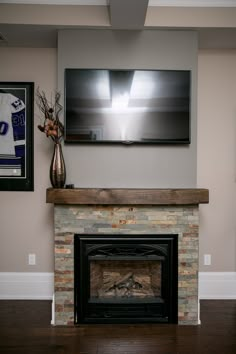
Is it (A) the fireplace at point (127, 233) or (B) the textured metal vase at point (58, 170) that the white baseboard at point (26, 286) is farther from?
(B) the textured metal vase at point (58, 170)

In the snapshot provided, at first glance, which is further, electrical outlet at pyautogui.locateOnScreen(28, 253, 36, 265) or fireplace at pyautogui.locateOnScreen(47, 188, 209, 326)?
electrical outlet at pyautogui.locateOnScreen(28, 253, 36, 265)

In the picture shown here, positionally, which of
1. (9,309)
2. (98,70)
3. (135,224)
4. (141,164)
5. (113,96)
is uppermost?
(98,70)

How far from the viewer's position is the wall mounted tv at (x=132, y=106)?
2.72 meters

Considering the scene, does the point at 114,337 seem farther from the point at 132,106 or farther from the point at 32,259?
the point at 132,106

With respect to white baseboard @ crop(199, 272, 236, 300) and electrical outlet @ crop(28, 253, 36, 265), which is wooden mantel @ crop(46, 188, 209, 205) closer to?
electrical outlet @ crop(28, 253, 36, 265)

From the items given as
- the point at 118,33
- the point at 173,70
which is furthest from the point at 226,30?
the point at 118,33

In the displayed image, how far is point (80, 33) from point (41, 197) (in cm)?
165

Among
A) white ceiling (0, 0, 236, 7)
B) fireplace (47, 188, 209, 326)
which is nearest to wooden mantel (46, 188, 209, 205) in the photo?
fireplace (47, 188, 209, 326)

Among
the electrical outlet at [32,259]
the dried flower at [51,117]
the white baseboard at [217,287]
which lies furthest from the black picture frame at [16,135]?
the white baseboard at [217,287]

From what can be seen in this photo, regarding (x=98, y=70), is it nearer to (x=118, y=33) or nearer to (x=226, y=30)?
(x=118, y=33)

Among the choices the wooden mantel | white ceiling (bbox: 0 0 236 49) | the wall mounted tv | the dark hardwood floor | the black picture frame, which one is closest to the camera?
the dark hardwood floor

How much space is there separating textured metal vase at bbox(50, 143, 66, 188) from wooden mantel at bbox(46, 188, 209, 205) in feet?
0.31

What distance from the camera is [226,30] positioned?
269 centimetres

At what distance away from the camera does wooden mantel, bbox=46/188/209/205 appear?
2.51 metres
